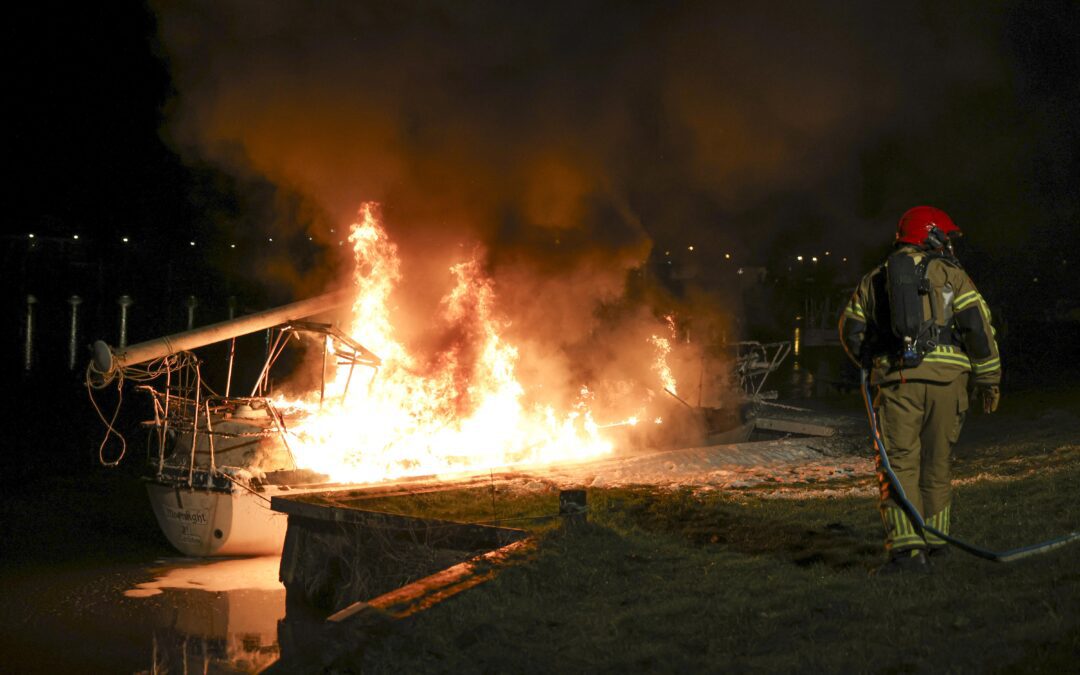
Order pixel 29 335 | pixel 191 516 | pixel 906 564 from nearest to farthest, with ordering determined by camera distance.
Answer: pixel 906 564
pixel 191 516
pixel 29 335

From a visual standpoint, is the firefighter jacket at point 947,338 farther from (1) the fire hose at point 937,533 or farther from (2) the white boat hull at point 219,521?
(2) the white boat hull at point 219,521

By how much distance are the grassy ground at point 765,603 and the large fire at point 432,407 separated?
19.5ft

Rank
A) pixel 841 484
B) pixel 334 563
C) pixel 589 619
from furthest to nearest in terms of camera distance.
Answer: pixel 841 484 < pixel 334 563 < pixel 589 619

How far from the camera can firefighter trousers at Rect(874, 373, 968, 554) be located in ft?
17.9

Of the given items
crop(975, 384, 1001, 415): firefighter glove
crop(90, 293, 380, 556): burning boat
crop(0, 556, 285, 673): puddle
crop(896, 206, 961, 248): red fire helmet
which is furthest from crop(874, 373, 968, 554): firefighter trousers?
crop(90, 293, 380, 556): burning boat

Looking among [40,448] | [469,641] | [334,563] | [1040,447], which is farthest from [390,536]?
[40,448]

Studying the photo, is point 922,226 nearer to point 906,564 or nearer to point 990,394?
point 990,394

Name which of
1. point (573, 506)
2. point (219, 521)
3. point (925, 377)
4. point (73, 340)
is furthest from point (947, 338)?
point (73, 340)

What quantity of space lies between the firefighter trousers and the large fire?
805 centimetres

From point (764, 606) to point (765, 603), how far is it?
0.04m

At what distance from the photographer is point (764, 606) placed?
4906 millimetres

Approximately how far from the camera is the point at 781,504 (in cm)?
816

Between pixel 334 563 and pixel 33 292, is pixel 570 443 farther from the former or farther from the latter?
pixel 33 292

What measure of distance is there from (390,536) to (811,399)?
18660 mm
